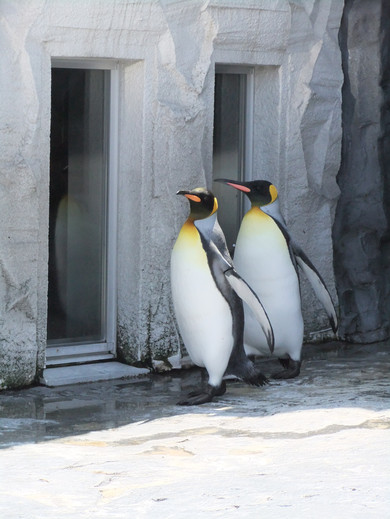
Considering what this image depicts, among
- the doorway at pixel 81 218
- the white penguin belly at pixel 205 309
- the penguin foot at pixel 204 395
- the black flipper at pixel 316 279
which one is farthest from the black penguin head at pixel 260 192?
the penguin foot at pixel 204 395

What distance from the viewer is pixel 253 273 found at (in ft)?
17.7

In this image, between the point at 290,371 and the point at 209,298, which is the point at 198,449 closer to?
the point at 209,298

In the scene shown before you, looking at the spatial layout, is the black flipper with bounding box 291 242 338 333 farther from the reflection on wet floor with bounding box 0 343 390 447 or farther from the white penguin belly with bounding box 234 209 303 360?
the reflection on wet floor with bounding box 0 343 390 447

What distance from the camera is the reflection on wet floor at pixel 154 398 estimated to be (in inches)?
176

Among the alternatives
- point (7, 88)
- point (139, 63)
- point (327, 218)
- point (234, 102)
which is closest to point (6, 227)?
point (7, 88)

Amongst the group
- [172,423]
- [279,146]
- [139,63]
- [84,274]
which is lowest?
[172,423]

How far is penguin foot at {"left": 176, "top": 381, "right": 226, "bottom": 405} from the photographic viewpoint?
15.9ft

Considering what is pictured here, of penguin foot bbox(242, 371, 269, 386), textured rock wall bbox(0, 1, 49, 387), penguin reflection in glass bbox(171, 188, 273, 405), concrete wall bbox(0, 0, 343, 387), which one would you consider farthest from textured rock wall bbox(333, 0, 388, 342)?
textured rock wall bbox(0, 1, 49, 387)

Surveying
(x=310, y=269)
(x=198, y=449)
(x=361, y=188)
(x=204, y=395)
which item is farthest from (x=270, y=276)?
(x=198, y=449)

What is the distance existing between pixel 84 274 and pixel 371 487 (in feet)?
8.69

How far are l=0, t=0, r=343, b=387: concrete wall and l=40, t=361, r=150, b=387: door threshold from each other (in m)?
0.09

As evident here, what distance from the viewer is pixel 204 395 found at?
4895mm

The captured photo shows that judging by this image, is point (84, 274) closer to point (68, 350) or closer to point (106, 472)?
point (68, 350)

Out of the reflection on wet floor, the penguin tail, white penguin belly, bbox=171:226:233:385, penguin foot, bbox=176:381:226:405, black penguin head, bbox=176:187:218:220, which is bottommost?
the reflection on wet floor
